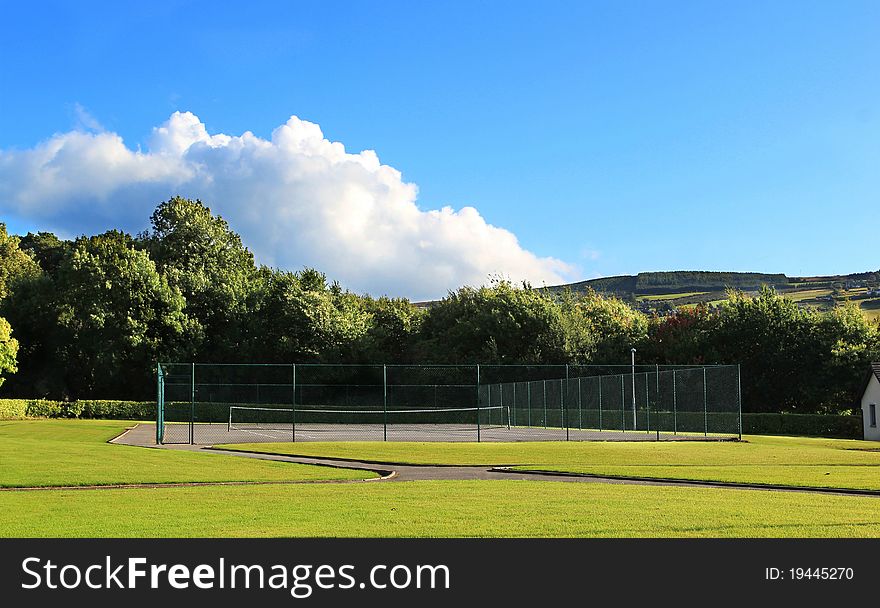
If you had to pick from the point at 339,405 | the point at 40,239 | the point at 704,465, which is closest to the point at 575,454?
the point at 704,465

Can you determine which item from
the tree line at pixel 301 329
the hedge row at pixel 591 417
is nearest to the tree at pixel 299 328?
the tree line at pixel 301 329

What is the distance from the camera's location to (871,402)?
1774 inches

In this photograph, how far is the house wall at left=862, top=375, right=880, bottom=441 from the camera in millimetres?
43969

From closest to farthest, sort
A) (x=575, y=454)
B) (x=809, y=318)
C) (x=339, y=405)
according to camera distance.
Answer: (x=575, y=454), (x=339, y=405), (x=809, y=318)

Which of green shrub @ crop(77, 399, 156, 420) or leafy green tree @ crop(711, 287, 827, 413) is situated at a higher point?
leafy green tree @ crop(711, 287, 827, 413)

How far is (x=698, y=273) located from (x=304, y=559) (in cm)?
16171

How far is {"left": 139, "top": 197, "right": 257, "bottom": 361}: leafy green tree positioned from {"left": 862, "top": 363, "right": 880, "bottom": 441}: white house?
130ft

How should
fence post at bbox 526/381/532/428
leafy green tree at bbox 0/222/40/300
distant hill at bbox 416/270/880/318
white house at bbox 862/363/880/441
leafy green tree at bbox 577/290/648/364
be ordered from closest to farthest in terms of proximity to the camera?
1. fence post at bbox 526/381/532/428
2. white house at bbox 862/363/880/441
3. leafy green tree at bbox 577/290/648/364
4. leafy green tree at bbox 0/222/40/300
5. distant hill at bbox 416/270/880/318

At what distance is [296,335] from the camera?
61000 mm

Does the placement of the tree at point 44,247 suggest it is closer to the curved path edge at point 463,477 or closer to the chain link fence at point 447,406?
the chain link fence at point 447,406

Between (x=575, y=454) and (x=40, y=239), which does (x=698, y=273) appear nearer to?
(x=40, y=239)

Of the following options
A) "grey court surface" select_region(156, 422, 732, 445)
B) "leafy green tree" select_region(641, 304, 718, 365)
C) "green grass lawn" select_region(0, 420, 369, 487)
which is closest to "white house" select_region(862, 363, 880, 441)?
"leafy green tree" select_region(641, 304, 718, 365)

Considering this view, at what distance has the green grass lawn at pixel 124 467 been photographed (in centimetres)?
1675

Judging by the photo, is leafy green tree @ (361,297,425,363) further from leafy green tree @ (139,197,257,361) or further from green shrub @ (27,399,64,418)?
green shrub @ (27,399,64,418)
